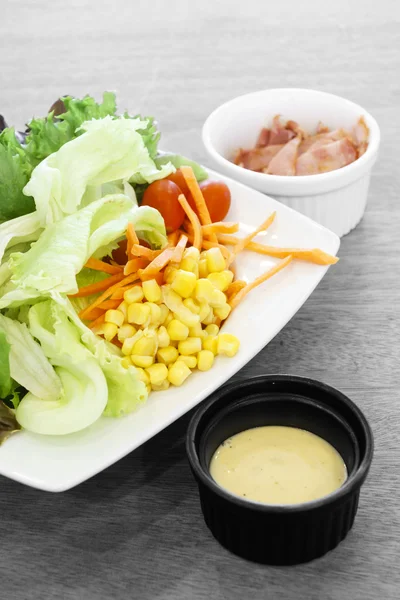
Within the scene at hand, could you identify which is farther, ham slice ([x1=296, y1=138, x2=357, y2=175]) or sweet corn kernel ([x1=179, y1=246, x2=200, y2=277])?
ham slice ([x1=296, y1=138, x2=357, y2=175])

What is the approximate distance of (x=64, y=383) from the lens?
184 cm

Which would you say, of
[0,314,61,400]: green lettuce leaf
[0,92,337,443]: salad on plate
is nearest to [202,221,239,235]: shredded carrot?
[0,92,337,443]: salad on plate

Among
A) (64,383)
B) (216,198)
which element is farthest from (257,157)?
(64,383)

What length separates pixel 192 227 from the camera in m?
2.29

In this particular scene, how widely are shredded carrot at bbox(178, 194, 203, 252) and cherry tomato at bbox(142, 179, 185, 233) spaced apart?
20mm

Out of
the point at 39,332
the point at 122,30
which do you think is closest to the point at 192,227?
the point at 39,332

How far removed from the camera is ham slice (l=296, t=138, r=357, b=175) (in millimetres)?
2619

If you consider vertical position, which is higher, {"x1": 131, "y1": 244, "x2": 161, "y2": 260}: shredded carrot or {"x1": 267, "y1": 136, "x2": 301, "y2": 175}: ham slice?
{"x1": 131, "y1": 244, "x2": 161, "y2": 260}: shredded carrot

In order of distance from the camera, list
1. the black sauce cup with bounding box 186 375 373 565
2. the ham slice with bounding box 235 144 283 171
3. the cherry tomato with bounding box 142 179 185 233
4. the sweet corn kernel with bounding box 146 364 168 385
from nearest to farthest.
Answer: the black sauce cup with bounding box 186 375 373 565, the sweet corn kernel with bounding box 146 364 168 385, the cherry tomato with bounding box 142 179 185 233, the ham slice with bounding box 235 144 283 171

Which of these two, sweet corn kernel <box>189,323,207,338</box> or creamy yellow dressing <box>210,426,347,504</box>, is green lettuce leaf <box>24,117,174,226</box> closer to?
sweet corn kernel <box>189,323,207,338</box>

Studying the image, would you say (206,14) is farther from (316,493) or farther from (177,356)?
(316,493)

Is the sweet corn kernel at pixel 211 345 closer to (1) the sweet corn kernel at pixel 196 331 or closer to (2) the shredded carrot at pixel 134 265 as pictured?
(1) the sweet corn kernel at pixel 196 331

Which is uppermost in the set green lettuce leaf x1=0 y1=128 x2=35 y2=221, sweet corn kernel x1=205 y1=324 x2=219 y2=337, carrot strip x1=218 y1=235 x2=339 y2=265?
green lettuce leaf x1=0 y1=128 x2=35 y2=221

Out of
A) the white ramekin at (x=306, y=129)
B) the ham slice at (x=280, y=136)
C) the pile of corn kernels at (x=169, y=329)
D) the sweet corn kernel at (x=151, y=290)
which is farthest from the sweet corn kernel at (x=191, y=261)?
the ham slice at (x=280, y=136)
